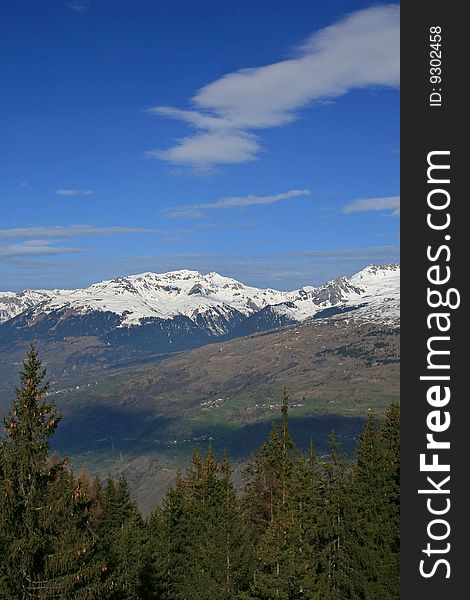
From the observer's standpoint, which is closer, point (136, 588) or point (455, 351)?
point (455, 351)

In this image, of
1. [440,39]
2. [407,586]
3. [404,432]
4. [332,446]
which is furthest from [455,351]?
[332,446]

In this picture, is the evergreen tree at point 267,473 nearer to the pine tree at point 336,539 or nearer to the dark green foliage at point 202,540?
the dark green foliage at point 202,540

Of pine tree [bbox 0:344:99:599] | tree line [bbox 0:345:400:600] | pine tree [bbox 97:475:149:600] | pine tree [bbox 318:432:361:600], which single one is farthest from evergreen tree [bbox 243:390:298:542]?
pine tree [bbox 0:344:99:599]

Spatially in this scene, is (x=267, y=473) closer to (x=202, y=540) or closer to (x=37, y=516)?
(x=202, y=540)

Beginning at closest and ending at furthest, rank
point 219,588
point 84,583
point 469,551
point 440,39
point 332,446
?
point 469,551
point 440,39
point 84,583
point 219,588
point 332,446

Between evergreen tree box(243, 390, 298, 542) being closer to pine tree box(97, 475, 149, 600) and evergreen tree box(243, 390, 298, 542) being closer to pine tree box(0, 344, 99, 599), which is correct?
pine tree box(97, 475, 149, 600)

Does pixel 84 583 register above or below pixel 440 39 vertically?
below

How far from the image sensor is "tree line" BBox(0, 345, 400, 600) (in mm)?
21266

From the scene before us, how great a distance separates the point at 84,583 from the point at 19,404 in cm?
638

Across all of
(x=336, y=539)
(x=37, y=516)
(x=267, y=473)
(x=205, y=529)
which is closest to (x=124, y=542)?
(x=205, y=529)

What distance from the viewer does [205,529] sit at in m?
44.9

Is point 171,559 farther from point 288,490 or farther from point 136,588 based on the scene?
point 288,490

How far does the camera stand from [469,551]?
9.94 metres

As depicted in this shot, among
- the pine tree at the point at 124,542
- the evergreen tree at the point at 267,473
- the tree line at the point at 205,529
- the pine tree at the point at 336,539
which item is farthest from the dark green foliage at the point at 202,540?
the pine tree at the point at 336,539
